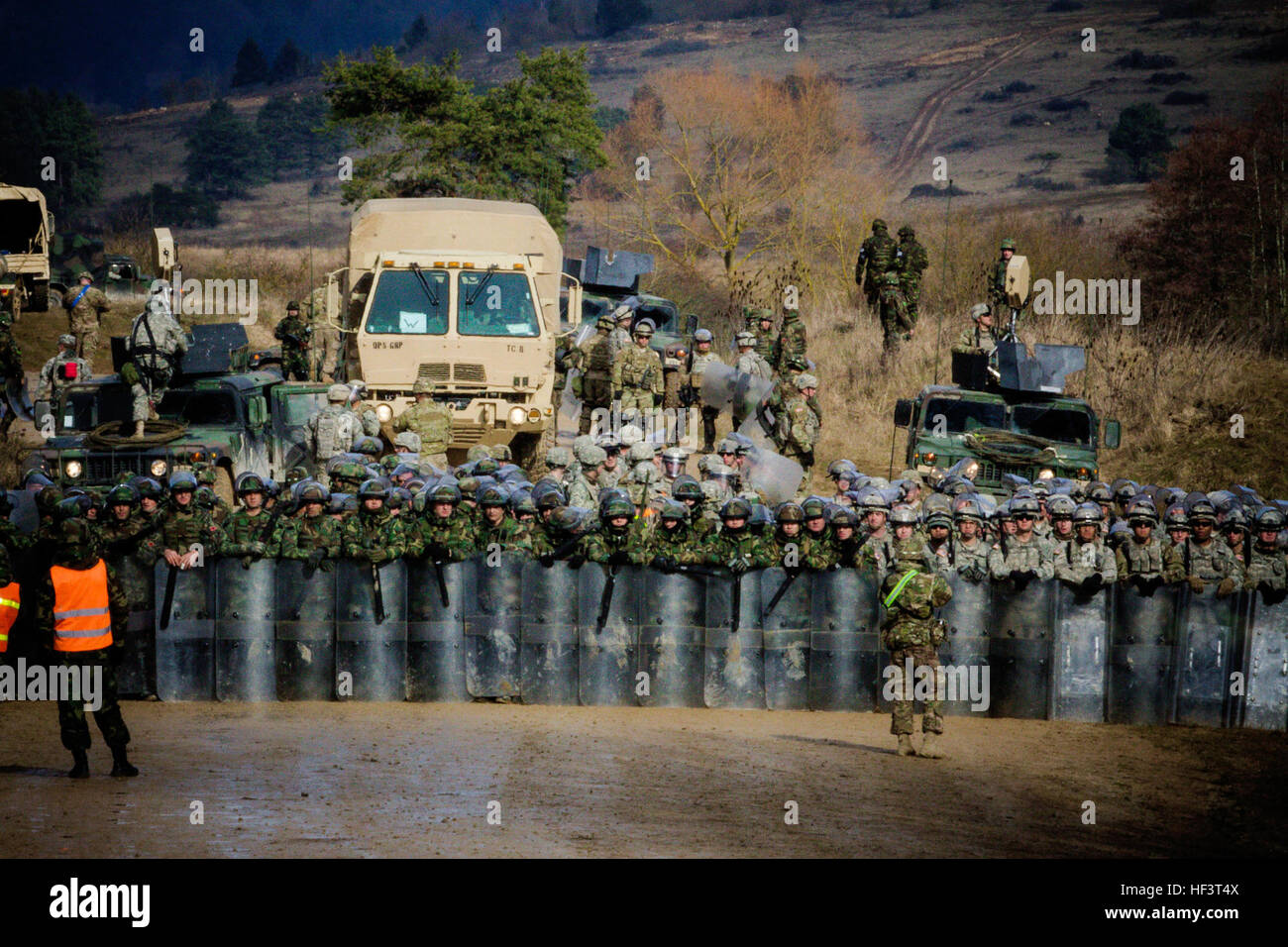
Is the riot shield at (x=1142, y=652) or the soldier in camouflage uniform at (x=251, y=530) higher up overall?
the soldier in camouflage uniform at (x=251, y=530)

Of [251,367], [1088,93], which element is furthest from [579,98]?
[1088,93]

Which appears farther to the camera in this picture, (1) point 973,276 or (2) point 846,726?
(1) point 973,276

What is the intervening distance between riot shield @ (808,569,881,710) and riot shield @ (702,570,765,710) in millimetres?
462

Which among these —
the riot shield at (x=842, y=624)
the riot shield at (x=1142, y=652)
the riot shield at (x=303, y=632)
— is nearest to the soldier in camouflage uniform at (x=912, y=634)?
the riot shield at (x=842, y=624)

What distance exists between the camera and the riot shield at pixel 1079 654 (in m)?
14.1

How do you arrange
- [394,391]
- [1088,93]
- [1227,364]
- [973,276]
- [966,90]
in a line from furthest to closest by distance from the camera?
[966,90] → [1088,93] → [973,276] → [1227,364] → [394,391]

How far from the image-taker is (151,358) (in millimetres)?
18234

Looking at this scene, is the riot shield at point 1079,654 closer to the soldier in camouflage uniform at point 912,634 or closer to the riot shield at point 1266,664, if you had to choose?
the riot shield at point 1266,664

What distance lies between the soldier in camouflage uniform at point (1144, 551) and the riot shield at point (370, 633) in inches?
234

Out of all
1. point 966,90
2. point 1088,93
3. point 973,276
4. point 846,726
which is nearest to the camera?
point 846,726

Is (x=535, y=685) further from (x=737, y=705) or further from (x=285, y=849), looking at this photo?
(x=285, y=849)

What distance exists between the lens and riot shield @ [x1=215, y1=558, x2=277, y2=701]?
13664 millimetres

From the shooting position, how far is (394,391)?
19.9 m

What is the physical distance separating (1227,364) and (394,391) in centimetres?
1425
